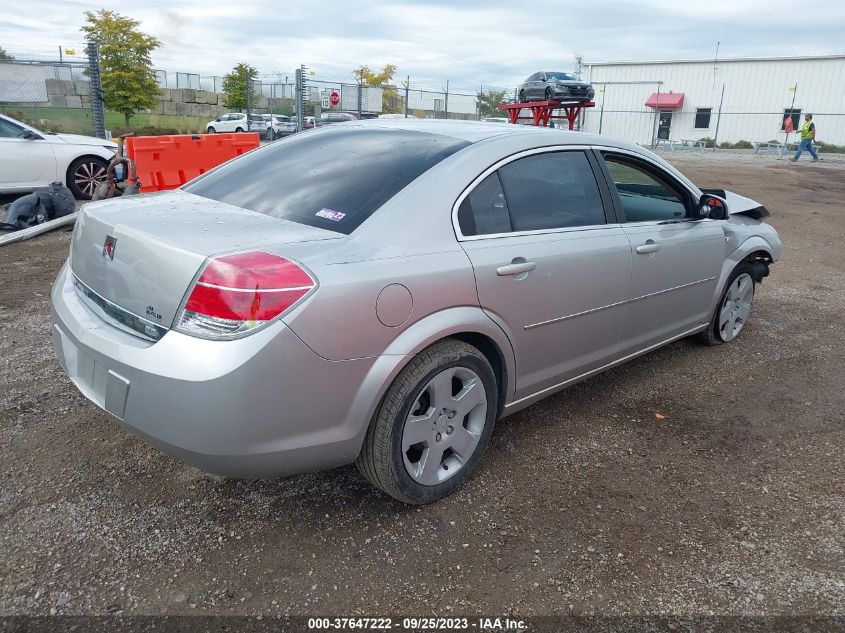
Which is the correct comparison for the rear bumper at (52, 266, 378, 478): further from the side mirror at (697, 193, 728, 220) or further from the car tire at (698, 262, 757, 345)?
the car tire at (698, 262, 757, 345)

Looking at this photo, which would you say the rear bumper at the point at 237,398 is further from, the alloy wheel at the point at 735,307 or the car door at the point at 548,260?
the alloy wheel at the point at 735,307

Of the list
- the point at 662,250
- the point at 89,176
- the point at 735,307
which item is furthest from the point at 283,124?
the point at 662,250

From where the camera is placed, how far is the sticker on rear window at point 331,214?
2.66 meters

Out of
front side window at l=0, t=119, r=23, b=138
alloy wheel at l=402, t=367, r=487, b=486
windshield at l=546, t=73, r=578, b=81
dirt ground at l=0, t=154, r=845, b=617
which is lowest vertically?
dirt ground at l=0, t=154, r=845, b=617

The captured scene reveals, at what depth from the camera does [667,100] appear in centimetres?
4175

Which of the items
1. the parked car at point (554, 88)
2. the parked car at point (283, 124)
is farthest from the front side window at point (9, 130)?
the parked car at point (283, 124)

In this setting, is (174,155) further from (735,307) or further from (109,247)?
(735,307)

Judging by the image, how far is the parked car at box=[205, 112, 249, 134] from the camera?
1278 inches

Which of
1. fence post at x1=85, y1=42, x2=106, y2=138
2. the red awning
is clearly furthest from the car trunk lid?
the red awning

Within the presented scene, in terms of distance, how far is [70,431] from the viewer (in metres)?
3.37

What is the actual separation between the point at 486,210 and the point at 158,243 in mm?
1395

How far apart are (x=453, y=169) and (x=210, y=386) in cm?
141

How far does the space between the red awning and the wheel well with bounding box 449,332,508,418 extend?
42.7 metres

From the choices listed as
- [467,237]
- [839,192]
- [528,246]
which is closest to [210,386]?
[467,237]
